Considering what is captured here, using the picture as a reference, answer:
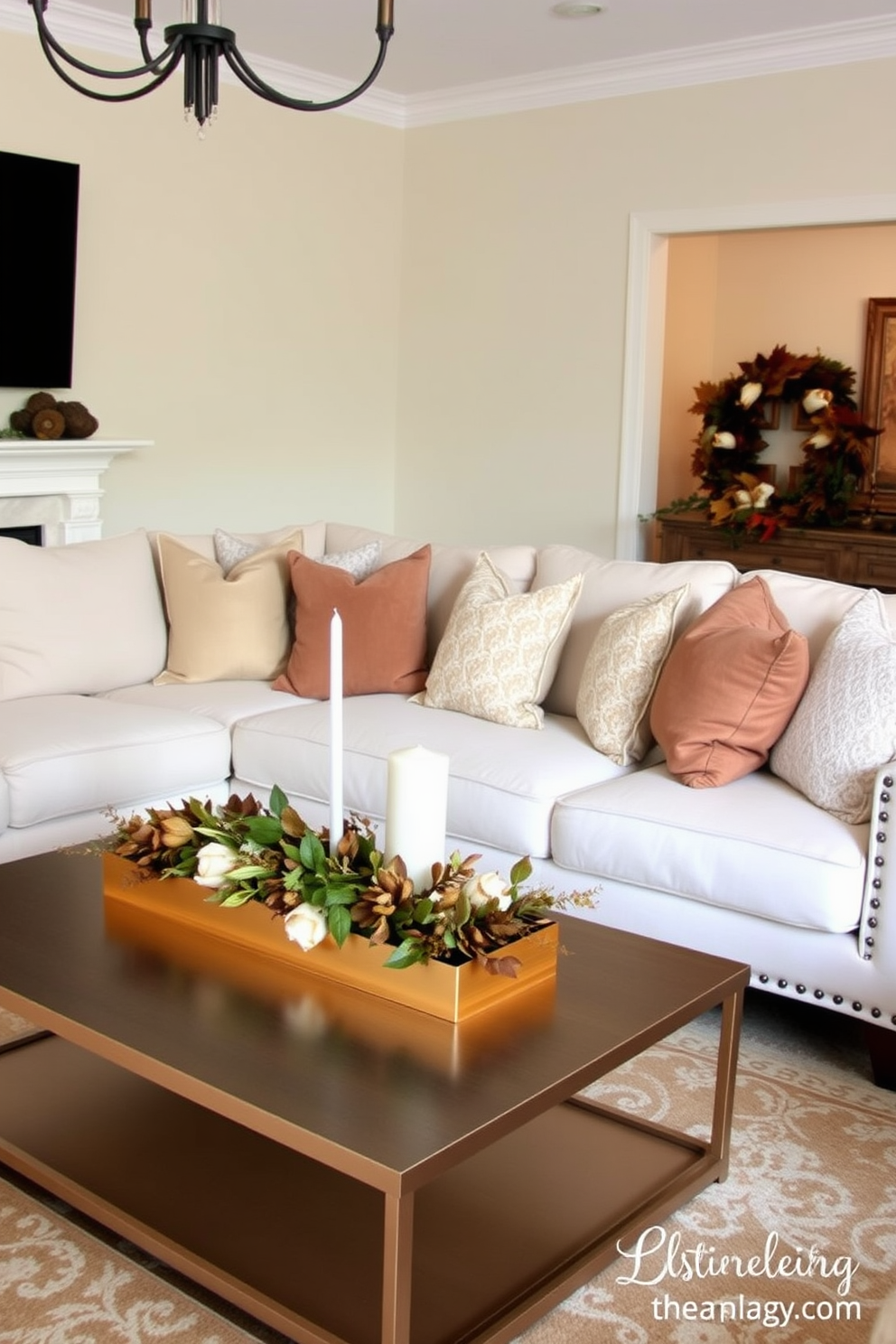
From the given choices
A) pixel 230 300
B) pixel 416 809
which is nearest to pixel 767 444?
pixel 230 300

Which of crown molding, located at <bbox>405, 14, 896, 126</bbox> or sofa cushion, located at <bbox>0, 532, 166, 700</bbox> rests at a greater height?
crown molding, located at <bbox>405, 14, 896, 126</bbox>

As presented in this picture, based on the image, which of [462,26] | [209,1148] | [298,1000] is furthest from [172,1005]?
[462,26]

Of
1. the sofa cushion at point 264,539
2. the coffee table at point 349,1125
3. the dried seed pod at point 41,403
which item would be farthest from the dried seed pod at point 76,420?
the coffee table at point 349,1125

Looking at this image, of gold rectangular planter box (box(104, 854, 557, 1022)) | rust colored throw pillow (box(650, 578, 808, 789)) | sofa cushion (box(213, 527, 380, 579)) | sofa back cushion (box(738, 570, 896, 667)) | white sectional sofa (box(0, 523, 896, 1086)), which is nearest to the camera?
gold rectangular planter box (box(104, 854, 557, 1022))

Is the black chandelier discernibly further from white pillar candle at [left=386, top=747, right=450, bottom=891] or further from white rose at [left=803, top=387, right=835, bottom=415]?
white rose at [left=803, top=387, right=835, bottom=415]

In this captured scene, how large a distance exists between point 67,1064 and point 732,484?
14.1ft

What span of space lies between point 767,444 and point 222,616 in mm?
3244

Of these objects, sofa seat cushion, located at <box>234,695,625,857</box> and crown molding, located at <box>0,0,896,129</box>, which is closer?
sofa seat cushion, located at <box>234,695,625,857</box>

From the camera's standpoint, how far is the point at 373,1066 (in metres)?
1.85

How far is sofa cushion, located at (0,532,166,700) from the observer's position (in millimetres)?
3799

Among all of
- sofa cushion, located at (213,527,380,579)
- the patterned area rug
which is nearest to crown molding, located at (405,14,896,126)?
sofa cushion, located at (213,527,380,579)

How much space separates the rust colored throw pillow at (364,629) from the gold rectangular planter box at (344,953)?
5.25 feet

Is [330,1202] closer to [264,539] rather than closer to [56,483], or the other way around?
[264,539]

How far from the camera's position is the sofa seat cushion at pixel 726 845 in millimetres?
2697
